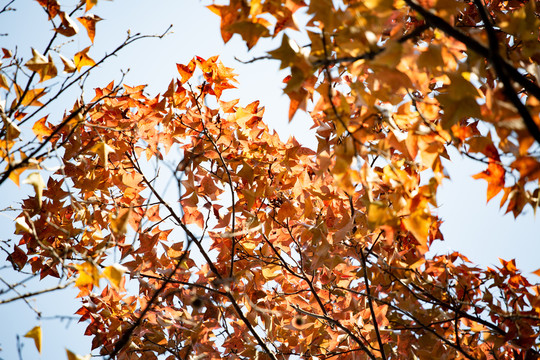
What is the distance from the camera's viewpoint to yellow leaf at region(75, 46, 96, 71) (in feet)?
5.08

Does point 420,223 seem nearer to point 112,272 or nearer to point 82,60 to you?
point 112,272

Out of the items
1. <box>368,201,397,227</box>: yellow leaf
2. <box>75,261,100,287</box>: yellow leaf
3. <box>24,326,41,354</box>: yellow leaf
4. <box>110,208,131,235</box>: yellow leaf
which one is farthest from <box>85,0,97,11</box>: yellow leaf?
<box>368,201,397,227</box>: yellow leaf

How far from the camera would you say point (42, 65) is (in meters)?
1.38

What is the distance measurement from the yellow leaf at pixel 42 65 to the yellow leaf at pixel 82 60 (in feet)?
0.50

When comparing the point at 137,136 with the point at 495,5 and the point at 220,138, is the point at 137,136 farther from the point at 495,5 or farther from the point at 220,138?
the point at 495,5

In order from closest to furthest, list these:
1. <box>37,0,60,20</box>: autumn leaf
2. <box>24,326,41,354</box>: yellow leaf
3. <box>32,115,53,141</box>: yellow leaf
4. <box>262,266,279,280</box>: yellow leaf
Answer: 1. <box>24,326,41,354</box>: yellow leaf
2. <box>37,0,60,20</box>: autumn leaf
3. <box>32,115,53,141</box>: yellow leaf
4. <box>262,266,279,280</box>: yellow leaf

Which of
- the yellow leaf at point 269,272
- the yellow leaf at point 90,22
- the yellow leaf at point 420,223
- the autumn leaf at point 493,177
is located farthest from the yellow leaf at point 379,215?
the yellow leaf at point 90,22

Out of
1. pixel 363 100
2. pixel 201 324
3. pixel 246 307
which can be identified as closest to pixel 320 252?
pixel 246 307

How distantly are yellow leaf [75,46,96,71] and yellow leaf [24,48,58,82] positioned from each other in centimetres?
15

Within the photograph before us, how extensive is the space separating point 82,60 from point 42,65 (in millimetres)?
215

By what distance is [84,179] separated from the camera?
2061mm

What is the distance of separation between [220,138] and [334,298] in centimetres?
129

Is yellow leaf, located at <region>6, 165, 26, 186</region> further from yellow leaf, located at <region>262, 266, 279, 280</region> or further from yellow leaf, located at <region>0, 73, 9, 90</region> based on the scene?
yellow leaf, located at <region>262, 266, 279, 280</region>

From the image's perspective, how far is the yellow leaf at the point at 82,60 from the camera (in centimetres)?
155
